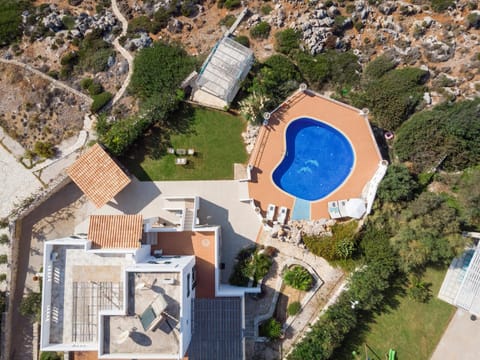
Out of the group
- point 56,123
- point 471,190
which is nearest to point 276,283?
point 471,190

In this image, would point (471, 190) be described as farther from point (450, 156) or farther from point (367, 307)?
point (367, 307)

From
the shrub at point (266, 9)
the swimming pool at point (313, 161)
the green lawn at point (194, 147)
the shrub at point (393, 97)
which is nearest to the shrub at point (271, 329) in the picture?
the swimming pool at point (313, 161)

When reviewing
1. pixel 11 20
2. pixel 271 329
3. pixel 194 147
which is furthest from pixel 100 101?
pixel 271 329

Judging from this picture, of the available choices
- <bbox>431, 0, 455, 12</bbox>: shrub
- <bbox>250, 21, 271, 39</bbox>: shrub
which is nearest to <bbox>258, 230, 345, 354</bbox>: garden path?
<bbox>250, 21, 271, 39</bbox>: shrub

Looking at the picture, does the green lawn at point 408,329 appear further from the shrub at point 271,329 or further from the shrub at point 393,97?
the shrub at point 393,97

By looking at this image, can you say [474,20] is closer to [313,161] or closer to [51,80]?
[313,161]

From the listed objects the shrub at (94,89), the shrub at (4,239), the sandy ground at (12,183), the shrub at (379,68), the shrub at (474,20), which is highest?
the shrub at (474,20)

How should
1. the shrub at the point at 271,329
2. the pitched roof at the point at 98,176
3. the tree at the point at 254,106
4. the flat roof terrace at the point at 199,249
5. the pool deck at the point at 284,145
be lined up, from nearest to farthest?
the flat roof terrace at the point at 199,249 → the shrub at the point at 271,329 → the pitched roof at the point at 98,176 → the tree at the point at 254,106 → the pool deck at the point at 284,145
